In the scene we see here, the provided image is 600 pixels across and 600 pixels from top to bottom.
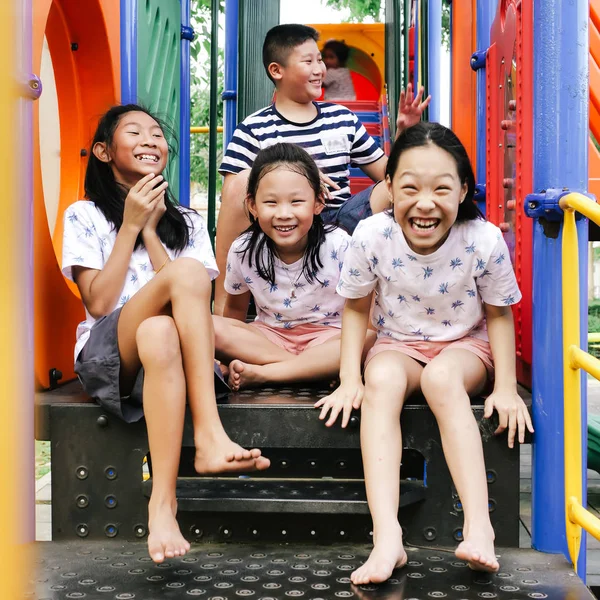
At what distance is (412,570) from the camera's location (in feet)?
4.93

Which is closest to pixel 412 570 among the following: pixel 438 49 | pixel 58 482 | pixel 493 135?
pixel 58 482

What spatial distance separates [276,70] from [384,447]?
1.91 metres

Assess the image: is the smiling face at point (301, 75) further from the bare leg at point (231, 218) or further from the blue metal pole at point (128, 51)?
the blue metal pole at point (128, 51)

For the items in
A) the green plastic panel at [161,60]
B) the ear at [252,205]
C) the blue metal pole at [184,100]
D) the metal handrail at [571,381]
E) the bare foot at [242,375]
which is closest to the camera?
the metal handrail at [571,381]

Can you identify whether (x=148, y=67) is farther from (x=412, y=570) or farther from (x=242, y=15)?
(x=412, y=570)

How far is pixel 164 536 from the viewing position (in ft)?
5.02

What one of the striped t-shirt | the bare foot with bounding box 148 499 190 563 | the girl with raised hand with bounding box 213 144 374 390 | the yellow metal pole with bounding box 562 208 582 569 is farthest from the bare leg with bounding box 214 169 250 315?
the yellow metal pole with bounding box 562 208 582 569

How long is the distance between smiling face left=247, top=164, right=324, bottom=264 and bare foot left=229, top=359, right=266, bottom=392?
36 centimetres

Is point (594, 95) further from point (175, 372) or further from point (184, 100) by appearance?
point (175, 372)

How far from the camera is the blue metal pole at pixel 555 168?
167 cm

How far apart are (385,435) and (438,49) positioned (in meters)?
2.29

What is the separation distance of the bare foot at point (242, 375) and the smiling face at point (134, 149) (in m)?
0.59

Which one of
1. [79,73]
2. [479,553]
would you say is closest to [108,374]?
[479,553]

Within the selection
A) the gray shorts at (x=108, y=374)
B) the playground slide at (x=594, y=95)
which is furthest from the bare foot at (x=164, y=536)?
the playground slide at (x=594, y=95)
